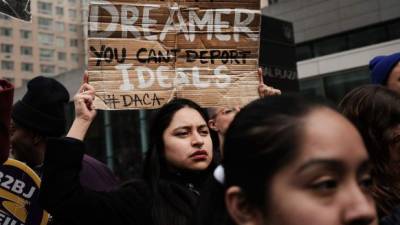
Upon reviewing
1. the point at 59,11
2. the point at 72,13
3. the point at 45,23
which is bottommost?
the point at 45,23

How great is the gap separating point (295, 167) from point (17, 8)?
1.99 meters

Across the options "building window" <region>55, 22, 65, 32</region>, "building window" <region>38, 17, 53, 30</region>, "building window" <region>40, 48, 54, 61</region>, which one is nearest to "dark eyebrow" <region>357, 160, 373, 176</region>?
"building window" <region>40, 48, 54, 61</region>

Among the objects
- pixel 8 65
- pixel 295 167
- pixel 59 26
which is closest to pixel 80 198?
pixel 295 167

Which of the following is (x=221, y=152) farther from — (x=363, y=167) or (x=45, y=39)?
(x=45, y=39)

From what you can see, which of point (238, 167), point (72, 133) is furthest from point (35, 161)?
point (238, 167)

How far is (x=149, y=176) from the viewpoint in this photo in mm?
2586

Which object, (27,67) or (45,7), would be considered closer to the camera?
(27,67)

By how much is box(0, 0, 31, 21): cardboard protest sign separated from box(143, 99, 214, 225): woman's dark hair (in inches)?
31.8

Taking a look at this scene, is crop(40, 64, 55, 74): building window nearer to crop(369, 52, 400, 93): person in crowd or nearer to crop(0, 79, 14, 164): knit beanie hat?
crop(369, 52, 400, 93): person in crowd

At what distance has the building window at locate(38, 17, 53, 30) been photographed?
76562 mm

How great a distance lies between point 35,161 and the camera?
2842 mm

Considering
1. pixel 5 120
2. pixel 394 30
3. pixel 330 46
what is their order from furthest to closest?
pixel 330 46
pixel 394 30
pixel 5 120

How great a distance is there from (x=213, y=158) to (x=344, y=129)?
5.31 feet

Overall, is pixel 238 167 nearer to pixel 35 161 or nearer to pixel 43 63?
pixel 35 161
